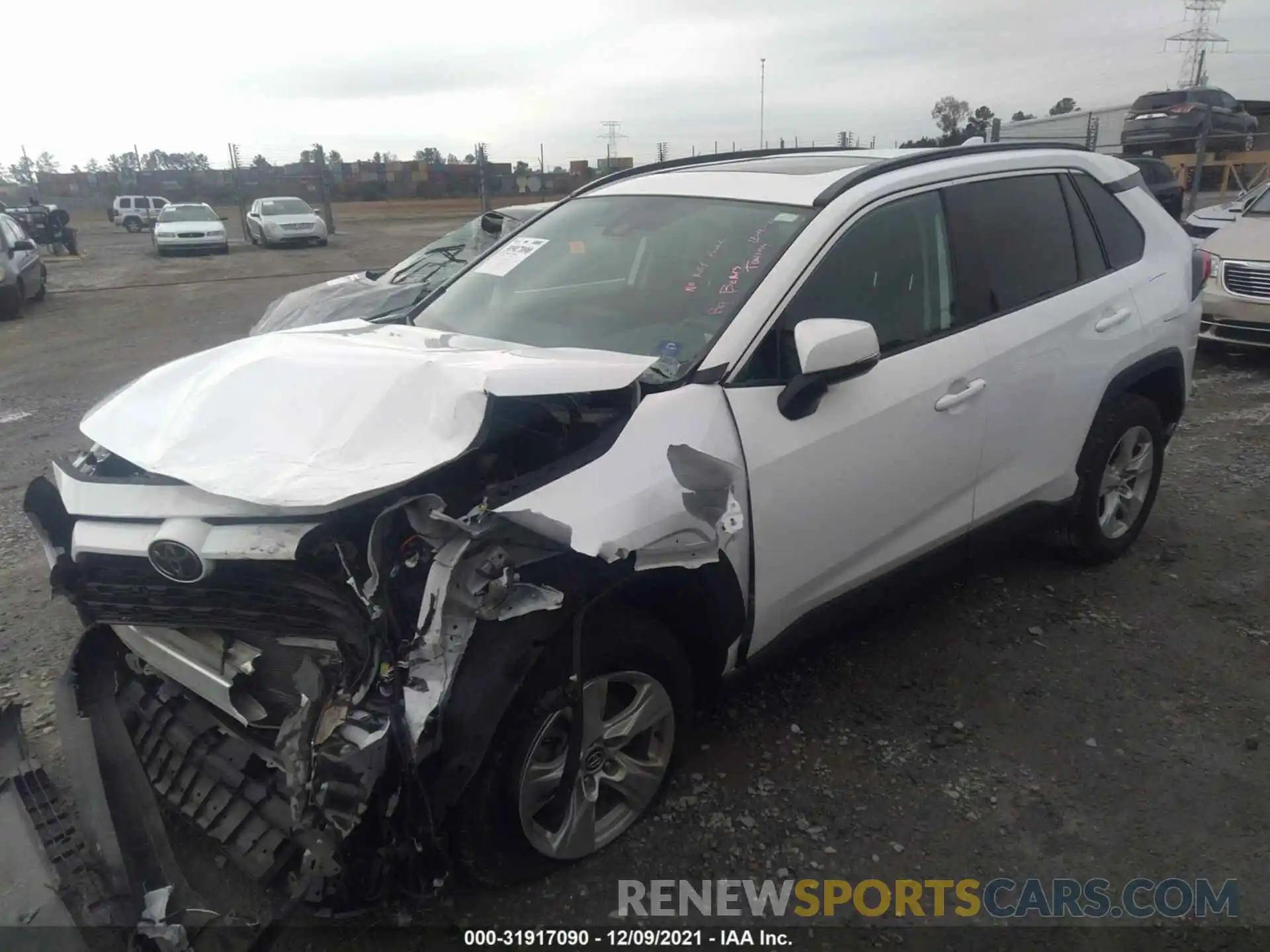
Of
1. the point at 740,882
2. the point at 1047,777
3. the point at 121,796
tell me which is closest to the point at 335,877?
the point at 121,796

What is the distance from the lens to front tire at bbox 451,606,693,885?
2141 mm

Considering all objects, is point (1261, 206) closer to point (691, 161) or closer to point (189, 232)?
point (691, 161)

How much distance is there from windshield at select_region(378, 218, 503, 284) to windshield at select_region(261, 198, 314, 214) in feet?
54.1

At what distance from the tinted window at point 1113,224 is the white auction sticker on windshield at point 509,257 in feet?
7.73

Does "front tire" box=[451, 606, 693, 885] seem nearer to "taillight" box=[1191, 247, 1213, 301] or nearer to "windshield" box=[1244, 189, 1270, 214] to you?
"taillight" box=[1191, 247, 1213, 301]

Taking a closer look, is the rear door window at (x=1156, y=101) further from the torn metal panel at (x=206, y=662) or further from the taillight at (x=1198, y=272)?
the torn metal panel at (x=206, y=662)

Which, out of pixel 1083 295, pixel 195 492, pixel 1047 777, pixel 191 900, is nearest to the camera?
pixel 191 900

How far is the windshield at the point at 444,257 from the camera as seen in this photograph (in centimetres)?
736

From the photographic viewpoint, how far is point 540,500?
Answer: 211 centimetres

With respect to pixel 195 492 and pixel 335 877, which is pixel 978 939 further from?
pixel 195 492

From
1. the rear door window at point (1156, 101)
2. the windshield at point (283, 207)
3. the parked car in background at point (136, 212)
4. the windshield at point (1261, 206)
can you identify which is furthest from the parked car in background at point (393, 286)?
the parked car in background at point (136, 212)

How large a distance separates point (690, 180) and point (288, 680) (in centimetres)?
228

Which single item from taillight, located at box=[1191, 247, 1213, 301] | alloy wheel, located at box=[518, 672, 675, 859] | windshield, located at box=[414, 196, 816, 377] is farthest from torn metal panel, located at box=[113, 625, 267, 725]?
taillight, located at box=[1191, 247, 1213, 301]

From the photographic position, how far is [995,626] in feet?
12.3
